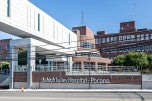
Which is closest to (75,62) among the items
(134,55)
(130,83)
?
(134,55)

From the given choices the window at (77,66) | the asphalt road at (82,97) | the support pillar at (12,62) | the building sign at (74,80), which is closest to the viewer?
the asphalt road at (82,97)

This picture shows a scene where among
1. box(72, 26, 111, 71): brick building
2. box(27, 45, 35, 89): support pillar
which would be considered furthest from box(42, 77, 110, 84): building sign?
box(72, 26, 111, 71): brick building

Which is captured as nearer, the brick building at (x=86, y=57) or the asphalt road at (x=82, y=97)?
the asphalt road at (x=82, y=97)

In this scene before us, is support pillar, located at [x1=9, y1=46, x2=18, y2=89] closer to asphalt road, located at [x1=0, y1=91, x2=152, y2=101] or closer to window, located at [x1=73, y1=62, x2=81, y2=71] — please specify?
window, located at [x1=73, y1=62, x2=81, y2=71]

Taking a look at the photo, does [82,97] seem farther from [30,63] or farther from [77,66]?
[77,66]

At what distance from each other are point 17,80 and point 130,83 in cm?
1898

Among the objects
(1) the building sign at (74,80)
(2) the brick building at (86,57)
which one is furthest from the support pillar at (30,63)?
(2) the brick building at (86,57)

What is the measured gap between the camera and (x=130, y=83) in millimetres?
58250

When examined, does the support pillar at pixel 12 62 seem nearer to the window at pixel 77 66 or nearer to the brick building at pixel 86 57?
the window at pixel 77 66

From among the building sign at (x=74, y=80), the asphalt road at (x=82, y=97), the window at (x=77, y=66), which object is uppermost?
the window at (x=77, y=66)

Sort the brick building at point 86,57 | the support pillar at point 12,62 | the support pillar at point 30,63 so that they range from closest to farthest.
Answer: the support pillar at point 30,63, the support pillar at point 12,62, the brick building at point 86,57

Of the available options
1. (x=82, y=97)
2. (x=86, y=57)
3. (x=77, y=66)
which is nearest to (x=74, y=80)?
(x=77, y=66)

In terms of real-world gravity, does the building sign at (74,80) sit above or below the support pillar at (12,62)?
below

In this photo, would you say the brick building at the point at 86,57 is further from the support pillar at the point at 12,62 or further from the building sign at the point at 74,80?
the support pillar at the point at 12,62
